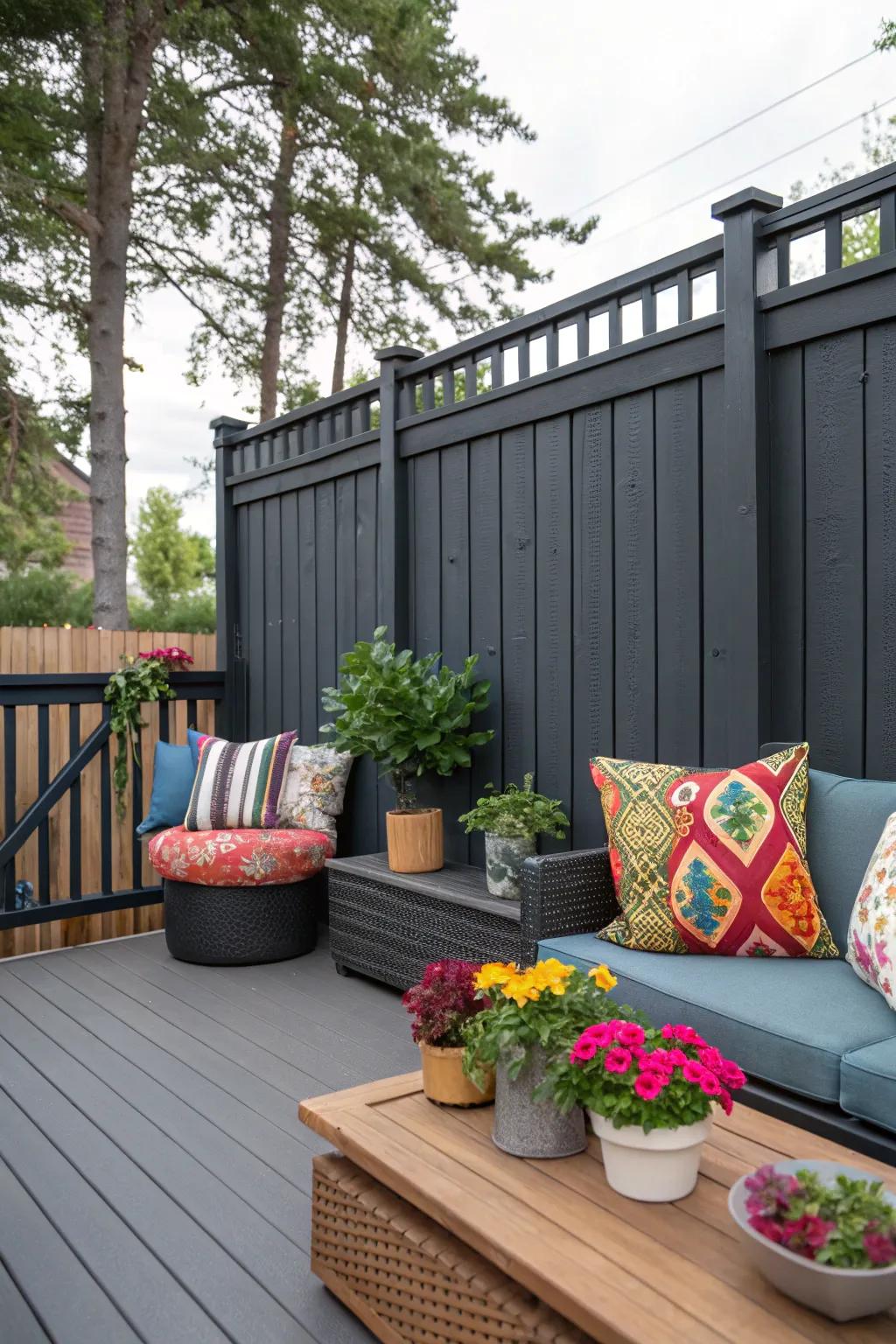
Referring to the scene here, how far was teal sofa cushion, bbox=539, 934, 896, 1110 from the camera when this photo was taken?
1.69 metres

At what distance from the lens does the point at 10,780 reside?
395 cm

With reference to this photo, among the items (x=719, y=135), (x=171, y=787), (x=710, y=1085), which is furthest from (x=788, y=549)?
(x=719, y=135)

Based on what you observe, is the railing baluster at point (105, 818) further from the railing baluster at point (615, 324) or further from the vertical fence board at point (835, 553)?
the vertical fence board at point (835, 553)

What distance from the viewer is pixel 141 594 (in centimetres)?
2216

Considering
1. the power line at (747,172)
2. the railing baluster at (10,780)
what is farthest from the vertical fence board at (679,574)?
the power line at (747,172)

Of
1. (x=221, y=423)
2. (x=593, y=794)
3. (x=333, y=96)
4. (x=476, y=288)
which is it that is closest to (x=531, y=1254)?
(x=593, y=794)

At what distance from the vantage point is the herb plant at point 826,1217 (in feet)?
3.33

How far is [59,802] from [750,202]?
11.0 ft

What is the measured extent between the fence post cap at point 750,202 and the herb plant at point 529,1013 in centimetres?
194

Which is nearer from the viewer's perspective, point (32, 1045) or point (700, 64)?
point (32, 1045)

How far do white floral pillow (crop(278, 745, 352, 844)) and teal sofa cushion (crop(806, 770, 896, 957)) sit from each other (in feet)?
6.65

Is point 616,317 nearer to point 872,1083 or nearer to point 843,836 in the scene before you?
point 843,836

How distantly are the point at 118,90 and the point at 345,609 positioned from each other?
4492mm

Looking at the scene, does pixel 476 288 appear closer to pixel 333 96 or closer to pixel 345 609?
pixel 333 96
